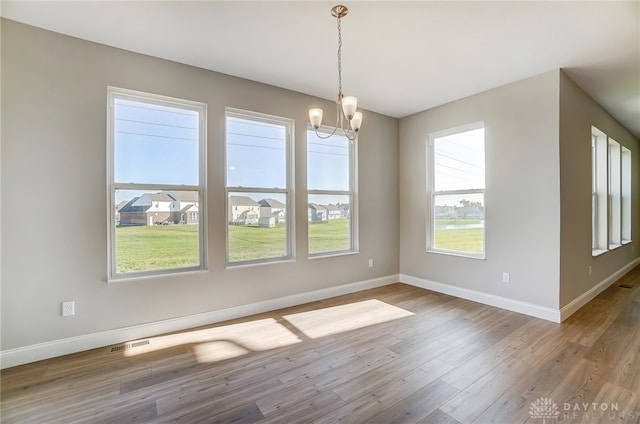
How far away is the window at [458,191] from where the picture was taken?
3965 mm

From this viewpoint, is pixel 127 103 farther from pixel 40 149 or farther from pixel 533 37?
pixel 533 37

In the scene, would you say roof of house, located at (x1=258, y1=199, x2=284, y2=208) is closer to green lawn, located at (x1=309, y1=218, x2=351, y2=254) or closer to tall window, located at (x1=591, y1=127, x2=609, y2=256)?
green lawn, located at (x1=309, y1=218, x2=351, y2=254)

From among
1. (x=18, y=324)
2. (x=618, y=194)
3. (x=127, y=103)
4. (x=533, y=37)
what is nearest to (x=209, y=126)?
(x=127, y=103)

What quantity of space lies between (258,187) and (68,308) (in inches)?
84.1

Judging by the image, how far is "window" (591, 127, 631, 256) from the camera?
4.49 meters

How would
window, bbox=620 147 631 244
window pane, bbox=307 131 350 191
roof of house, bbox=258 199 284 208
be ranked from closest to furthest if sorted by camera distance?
1. roof of house, bbox=258 199 284 208
2. window pane, bbox=307 131 350 191
3. window, bbox=620 147 631 244

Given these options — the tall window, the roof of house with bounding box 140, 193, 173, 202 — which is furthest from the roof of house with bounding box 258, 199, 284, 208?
the tall window

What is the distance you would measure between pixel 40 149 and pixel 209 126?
4.73ft

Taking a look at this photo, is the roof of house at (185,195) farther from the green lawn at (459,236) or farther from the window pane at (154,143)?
the green lawn at (459,236)

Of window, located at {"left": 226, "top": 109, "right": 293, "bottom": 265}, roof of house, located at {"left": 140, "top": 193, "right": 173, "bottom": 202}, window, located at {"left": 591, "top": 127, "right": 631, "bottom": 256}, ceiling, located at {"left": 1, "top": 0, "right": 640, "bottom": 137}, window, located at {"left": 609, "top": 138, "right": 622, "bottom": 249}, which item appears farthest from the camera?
window, located at {"left": 609, "top": 138, "right": 622, "bottom": 249}

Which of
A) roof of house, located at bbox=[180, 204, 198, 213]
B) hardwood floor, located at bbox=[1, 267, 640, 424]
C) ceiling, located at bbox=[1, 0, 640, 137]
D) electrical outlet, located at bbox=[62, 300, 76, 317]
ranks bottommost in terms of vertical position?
hardwood floor, located at bbox=[1, 267, 640, 424]

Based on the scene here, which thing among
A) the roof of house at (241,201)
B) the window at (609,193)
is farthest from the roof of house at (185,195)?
the window at (609,193)

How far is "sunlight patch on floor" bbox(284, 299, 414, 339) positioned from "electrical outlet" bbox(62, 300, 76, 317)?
2005 millimetres

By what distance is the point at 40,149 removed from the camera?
2424 mm
